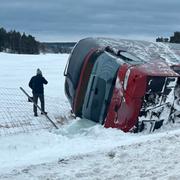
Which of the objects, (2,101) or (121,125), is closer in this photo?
(121,125)

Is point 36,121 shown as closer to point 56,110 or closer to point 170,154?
point 56,110

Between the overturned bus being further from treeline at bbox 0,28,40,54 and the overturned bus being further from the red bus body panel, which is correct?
treeline at bbox 0,28,40,54

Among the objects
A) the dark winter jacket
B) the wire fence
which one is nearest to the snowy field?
the wire fence

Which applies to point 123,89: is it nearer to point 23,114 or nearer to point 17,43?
point 23,114

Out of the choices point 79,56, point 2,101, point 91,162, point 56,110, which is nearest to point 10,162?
point 91,162

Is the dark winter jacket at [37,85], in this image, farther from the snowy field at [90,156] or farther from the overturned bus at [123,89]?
the snowy field at [90,156]

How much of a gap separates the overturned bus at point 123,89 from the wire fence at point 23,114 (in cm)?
136

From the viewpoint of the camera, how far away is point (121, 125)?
11.5 meters

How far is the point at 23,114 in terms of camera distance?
1617cm

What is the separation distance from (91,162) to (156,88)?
4133 millimetres

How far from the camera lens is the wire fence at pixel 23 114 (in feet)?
44.7

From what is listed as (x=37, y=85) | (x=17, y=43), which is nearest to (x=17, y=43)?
(x=17, y=43)

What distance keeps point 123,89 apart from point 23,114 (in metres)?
5.36

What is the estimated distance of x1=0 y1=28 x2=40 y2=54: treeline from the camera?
2798 inches
